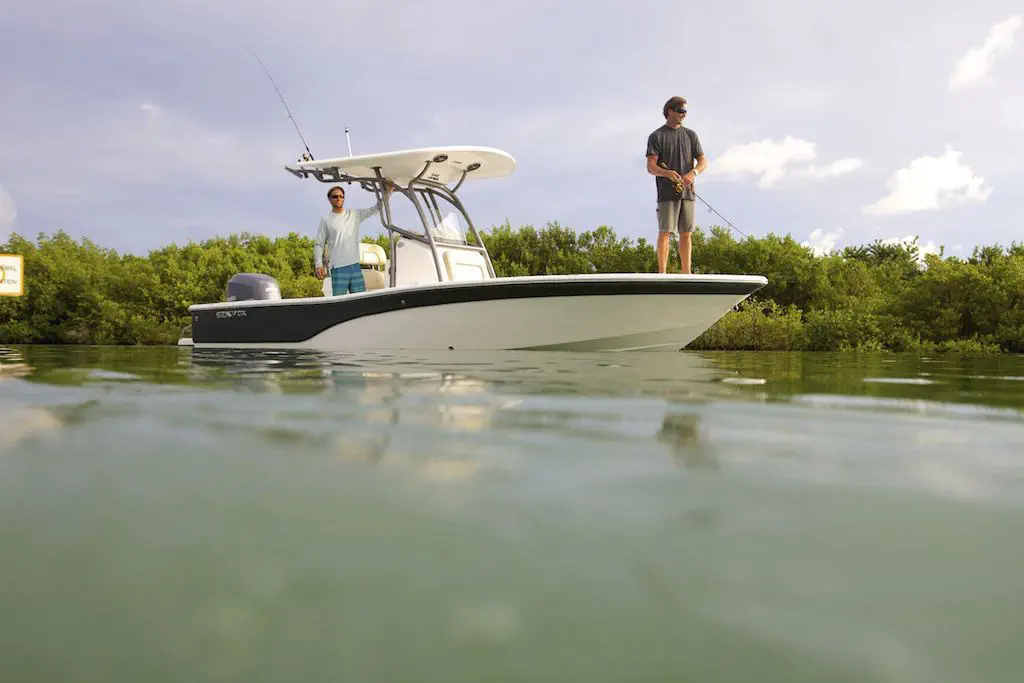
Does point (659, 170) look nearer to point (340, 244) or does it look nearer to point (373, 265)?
point (340, 244)

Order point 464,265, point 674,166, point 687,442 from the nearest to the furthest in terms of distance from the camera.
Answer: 1. point 687,442
2. point 674,166
3. point 464,265

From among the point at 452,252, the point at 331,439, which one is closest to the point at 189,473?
the point at 331,439

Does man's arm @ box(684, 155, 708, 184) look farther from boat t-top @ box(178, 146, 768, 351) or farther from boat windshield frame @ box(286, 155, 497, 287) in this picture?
boat windshield frame @ box(286, 155, 497, 287)

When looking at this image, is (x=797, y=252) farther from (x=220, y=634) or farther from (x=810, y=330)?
(x=220, y=634)

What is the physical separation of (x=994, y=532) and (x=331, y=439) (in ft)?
4.46

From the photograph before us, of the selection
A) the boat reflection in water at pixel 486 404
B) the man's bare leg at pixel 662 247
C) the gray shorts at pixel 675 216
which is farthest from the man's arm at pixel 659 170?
the boat reflection in water at pixel 486 404

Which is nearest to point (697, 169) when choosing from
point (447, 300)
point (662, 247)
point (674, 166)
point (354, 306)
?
point (674, 166)

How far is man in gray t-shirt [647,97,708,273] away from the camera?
723 cm

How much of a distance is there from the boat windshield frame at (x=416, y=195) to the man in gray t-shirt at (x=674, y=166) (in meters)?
2.68

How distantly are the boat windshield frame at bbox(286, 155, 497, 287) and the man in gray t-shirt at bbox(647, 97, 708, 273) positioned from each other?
2.68m

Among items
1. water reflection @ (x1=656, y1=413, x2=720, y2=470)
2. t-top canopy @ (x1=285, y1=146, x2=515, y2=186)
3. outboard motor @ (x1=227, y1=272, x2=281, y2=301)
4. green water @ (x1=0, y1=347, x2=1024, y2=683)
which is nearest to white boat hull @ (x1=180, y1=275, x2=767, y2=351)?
outboard motor @ (x1=227, y1=272, x2=281, y2=301)

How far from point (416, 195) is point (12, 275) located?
1925 centimetres

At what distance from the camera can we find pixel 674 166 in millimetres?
7316

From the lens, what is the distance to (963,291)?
1076 cm
